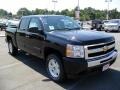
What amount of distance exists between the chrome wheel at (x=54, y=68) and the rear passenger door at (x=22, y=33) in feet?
6.56

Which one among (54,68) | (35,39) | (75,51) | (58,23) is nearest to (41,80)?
(54,68)

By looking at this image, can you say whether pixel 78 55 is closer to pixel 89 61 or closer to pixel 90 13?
pixel 89 61

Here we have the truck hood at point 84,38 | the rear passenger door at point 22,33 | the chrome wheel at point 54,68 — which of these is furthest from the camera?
the rear passenger door at point 22,33

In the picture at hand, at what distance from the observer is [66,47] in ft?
18.4

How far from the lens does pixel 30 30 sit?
24.2 feet

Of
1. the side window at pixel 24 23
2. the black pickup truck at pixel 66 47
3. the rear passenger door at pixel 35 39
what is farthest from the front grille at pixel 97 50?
the side window at pixel 24 23

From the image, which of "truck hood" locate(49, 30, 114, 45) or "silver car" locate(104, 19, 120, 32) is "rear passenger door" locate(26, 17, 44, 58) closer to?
"truck hood" locate(49, 30, 114, 45)

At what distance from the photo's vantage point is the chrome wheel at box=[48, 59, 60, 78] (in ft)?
20.0

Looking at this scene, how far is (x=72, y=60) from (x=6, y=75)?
252 centimetres

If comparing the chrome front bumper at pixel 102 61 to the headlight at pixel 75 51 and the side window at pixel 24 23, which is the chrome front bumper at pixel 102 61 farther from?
the side window at pixel 24 23

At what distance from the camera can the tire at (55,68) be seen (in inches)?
231

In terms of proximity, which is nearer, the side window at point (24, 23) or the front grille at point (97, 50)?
the front grille at point (97, 50)

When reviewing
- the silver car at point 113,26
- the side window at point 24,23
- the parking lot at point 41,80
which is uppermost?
the side window at point 24,23

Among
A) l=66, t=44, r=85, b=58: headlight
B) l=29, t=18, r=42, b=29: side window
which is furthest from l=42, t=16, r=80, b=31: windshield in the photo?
l=66, t=44, r=85, b=58: headlight
